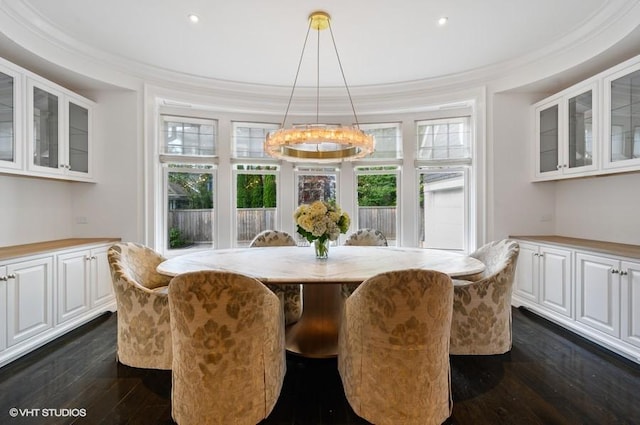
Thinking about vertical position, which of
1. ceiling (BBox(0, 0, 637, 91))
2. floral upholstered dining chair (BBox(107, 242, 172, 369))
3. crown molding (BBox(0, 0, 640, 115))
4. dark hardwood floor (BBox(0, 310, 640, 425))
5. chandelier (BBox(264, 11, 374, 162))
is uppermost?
ceiling (BBox(0, 0, 637, 91))

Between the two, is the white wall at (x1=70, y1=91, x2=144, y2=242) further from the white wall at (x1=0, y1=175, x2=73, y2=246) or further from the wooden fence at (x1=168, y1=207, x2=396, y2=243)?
the wooden fence at (x1=168, y1=207, x2=396, y2=243)

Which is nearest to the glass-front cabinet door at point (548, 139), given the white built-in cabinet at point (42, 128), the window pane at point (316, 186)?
the window pane at point (316, 186)

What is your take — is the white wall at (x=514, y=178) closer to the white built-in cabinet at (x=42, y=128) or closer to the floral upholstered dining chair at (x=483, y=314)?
the floral upholstered dining chair at (x=483, y=314)

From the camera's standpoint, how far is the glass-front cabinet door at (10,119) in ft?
8.48

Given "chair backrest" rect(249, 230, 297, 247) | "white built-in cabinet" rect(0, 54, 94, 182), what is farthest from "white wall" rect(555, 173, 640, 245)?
"white built-in cabinet" rect(0, 54, 94, 182)

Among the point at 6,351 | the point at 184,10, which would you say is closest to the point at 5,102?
the point at 184,10

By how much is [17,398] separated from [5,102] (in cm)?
233

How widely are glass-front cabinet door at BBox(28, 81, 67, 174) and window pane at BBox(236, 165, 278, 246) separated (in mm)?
1985

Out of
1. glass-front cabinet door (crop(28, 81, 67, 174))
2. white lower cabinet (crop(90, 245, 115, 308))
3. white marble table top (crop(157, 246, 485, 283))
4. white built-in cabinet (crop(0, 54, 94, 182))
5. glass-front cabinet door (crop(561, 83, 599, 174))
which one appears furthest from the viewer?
white lower cabinet (crop(90, 245, 115, 308))

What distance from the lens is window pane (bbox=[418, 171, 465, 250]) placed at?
4.30 metres

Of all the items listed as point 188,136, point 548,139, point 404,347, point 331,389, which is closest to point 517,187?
point 548,139

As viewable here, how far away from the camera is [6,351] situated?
2.36 m

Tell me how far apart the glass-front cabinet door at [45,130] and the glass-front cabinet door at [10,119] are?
0.10m

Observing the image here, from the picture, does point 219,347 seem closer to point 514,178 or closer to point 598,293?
point 598,293
